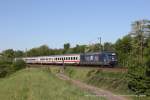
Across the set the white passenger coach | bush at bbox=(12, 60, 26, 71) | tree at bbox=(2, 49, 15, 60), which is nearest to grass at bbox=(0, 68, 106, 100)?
the white passenger coach

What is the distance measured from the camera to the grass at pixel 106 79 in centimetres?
4000

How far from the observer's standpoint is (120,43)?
8844 cm

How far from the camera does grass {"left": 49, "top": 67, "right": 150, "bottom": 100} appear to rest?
4000cm

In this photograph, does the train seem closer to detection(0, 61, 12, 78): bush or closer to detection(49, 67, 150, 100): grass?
detection(49, 67, 150, 100): grass

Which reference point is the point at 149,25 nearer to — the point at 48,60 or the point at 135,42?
the point at 135,42

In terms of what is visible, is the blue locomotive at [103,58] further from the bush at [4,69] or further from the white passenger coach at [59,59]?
the bush at [4,69]

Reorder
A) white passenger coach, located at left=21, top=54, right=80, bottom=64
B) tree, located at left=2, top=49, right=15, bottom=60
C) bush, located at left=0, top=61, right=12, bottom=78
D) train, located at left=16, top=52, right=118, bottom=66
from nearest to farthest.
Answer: train, located at left=16, top=52, right=118, bottom=66 → white passenger coach, located at left=21, top=54, right=80, bottom=64 → bush, located at left=0, top=61, right=12, bottom=78 → tree, located at left=2, top=49, right=15, bottom=60

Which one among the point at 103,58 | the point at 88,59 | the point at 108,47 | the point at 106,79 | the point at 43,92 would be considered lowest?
the point at 43,92

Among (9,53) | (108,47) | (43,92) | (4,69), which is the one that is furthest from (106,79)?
(9,53)

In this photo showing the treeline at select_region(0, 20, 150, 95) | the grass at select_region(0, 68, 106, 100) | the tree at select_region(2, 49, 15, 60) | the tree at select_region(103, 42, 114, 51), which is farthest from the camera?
the tree at select_region(2, 49, 15, 60)

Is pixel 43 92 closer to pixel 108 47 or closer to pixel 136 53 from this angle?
pixel 136 53

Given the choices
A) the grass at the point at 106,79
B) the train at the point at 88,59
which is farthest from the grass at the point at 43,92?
the train at the point at 88,59

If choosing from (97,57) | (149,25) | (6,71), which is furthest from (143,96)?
(6,71)

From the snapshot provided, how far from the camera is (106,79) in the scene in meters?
47.3
